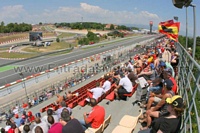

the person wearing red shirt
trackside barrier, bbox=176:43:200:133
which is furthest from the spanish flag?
the person wearing red shirt

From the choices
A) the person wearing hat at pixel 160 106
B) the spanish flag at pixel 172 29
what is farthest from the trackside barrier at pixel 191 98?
the spanish flag at pixel 172 29

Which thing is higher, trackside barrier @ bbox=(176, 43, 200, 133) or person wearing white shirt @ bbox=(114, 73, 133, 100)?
trackside barrier @ bbox=(176, 43, 200, 133)

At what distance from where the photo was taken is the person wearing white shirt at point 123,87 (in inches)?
323

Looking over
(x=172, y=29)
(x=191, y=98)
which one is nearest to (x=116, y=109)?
(x=191, y=98)

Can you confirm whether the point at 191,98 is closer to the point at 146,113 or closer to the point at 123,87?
the point at 146,113

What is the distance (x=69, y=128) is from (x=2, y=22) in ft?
482

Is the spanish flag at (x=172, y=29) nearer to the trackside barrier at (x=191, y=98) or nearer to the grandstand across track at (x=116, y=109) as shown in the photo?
the grandstand across track at (x=116, y=109)

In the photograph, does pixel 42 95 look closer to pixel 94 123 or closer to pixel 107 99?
pixel 107 99

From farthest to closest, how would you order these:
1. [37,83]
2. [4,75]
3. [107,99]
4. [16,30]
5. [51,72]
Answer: [16,30] → [4,75] → [51,72] → [37,83] → [107,99]

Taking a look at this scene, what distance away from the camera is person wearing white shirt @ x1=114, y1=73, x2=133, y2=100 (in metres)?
8.20

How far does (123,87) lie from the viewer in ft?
27.8

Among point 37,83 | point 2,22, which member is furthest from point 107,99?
point 2,22

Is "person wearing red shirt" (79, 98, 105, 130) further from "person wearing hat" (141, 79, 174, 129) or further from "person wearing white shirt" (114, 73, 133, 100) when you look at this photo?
"person wearing white shirt" (114, 73, 133, 100)

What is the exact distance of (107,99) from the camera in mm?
8938
